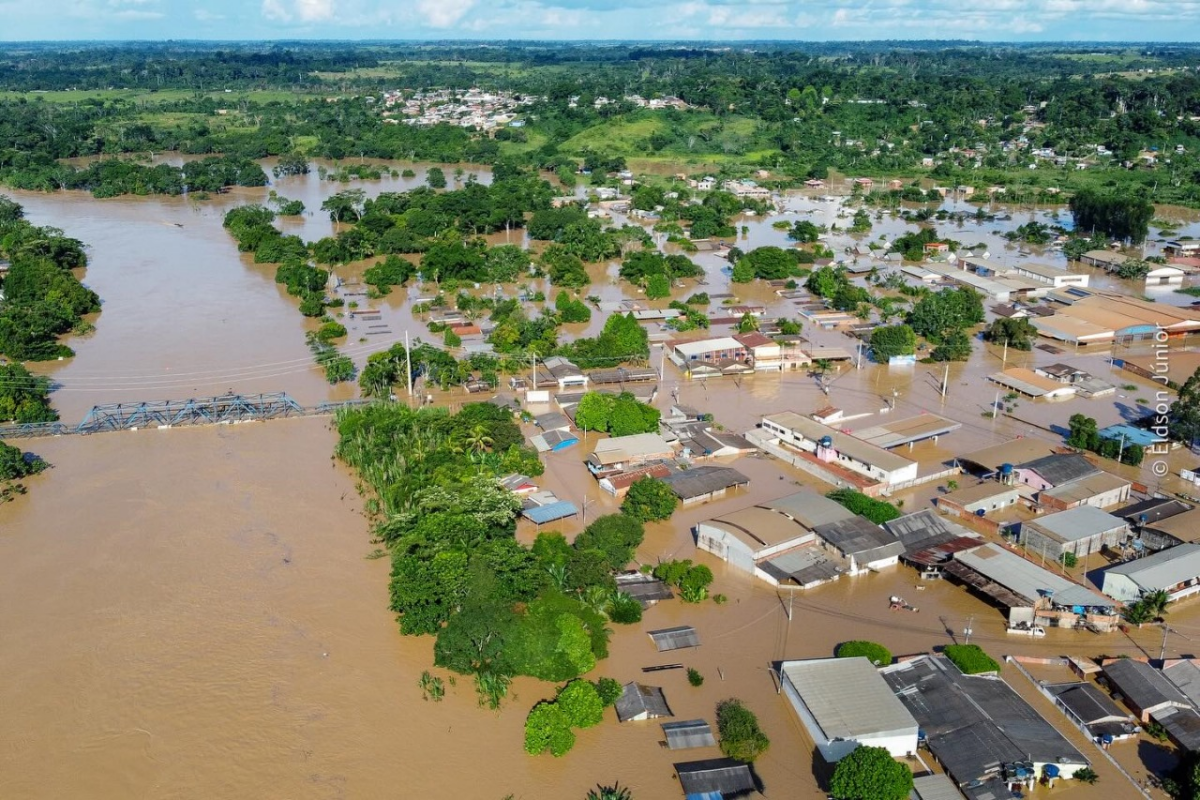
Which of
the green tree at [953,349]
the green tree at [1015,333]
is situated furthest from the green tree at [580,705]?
the green tree at [1015,333]

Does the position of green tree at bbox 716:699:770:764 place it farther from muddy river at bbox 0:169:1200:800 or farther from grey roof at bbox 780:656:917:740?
grey roof at bbox 780:656:917:740

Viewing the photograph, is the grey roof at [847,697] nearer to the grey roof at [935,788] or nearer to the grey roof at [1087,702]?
the grey roof at [935,788]

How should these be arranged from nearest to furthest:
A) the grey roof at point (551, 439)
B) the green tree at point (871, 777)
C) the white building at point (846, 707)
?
the green tree at point (871, 777)
the white building at point (846, 707)
the grey roof at point (551, 439)

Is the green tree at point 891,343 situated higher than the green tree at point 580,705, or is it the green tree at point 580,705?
the green tree at point 891,343

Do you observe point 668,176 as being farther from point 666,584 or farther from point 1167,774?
point 1167,774

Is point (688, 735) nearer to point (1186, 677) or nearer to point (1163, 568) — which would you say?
point (1186, 677)

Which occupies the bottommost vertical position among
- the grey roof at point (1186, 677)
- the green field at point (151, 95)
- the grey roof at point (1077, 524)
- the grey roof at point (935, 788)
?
the grey roof at point (935, 788)

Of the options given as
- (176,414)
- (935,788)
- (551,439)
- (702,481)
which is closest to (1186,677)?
(935,788)
